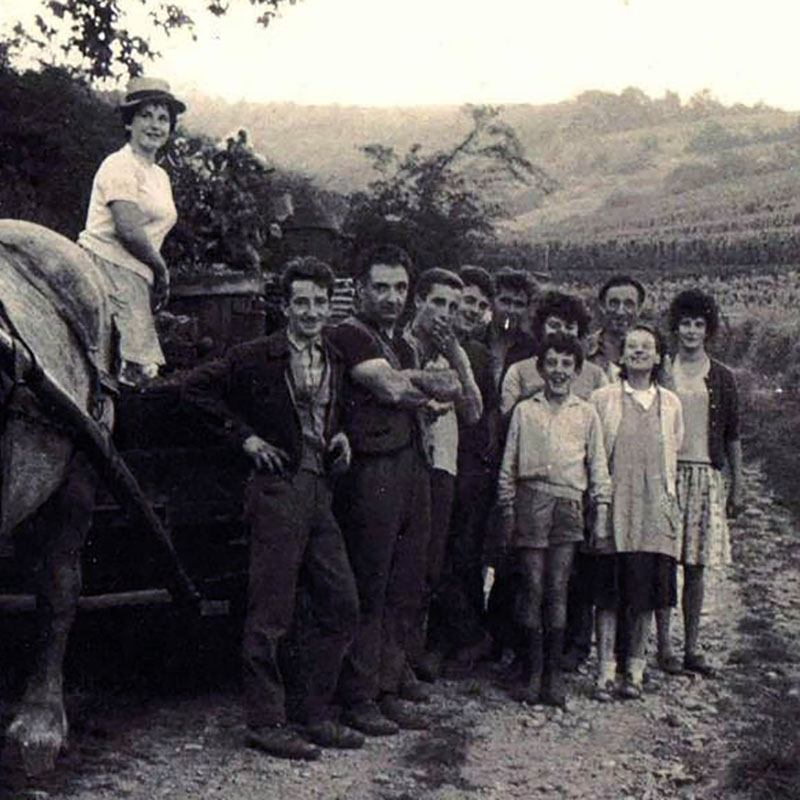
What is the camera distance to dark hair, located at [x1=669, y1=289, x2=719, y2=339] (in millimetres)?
6328

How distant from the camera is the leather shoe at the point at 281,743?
4727 millimetres

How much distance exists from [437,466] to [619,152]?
83793 millimetres

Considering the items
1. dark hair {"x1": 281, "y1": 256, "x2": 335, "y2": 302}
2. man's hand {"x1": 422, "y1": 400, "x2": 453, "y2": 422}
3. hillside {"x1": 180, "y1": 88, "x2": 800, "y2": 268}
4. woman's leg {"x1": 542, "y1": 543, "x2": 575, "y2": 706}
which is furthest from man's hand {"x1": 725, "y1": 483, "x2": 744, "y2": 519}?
hillside {"x1": 180, "y1": 88, "x2": 800, "y2": 268}

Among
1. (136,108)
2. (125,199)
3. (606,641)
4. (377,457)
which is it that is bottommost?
(606,641)

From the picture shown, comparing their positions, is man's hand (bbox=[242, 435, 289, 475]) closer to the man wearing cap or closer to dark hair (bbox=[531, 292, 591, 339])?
dark hair (bbox=[531, 292, 591, 339])

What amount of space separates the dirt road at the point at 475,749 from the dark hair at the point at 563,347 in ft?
4.89

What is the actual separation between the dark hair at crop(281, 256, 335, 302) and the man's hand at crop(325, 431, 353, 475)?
551 millimetres

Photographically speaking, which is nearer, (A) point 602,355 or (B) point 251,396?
(B) point 251,396

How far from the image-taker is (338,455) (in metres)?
4.97

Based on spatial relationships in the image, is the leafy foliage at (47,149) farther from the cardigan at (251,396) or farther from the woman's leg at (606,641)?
the cardigan at (251,396)

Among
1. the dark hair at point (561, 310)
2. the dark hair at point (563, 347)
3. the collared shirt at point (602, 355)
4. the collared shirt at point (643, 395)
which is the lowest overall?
the collared shirt at point (643, 395)

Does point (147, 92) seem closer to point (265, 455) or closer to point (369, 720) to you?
point (265, 455)

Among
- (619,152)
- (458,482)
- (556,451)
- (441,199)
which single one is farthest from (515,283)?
(619,152)

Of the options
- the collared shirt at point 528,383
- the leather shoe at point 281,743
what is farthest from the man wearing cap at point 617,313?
the leather shoe at point 281,743
